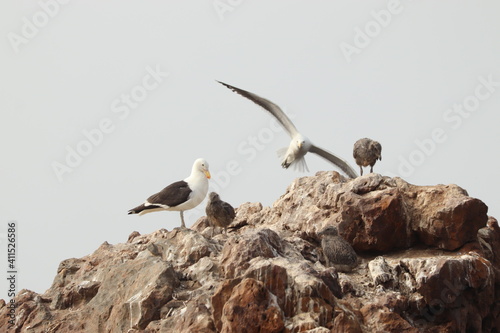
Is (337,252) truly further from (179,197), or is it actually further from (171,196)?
(171,196)

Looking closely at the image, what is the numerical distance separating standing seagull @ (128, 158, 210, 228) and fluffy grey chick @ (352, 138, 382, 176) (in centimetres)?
487

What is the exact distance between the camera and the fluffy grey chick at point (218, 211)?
49.0ft

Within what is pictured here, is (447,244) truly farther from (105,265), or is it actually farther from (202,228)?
(105,265)

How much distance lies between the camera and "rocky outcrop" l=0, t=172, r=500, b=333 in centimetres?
1038

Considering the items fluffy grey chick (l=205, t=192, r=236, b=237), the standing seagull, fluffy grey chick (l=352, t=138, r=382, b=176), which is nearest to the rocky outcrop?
fluffy grey chick (l=205, t=192, r=236, b=237)

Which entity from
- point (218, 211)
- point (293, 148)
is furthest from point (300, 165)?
point (218, 211)

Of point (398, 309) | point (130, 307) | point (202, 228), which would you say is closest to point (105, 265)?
point (130, 307)

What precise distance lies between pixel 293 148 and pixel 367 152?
11.3 ft

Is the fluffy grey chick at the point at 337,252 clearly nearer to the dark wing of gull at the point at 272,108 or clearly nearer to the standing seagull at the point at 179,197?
the standing seagull at the point at 179,197

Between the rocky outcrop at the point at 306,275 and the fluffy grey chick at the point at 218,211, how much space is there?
419mm

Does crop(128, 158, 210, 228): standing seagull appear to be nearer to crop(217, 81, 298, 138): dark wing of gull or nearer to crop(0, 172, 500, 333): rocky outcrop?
crop(0, 172, 500, 333): rocky outcrop

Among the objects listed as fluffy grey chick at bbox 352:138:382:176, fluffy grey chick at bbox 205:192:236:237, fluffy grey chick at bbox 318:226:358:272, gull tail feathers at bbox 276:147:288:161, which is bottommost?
fluffy grey chick at bbox 318:226:358:272

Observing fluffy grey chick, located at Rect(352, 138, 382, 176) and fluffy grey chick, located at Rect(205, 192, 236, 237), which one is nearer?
fluffy grey chick, located at Rect(205, 192, 236, 237)

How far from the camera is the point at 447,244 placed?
14703 mm
